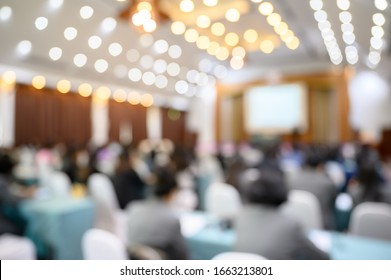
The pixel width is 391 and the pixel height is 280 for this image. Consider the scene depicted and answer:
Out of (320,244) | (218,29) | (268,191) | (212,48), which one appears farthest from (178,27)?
(320,244)

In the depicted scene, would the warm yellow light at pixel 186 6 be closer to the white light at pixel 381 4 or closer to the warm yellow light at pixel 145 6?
the warm yellow light at pixel 145 6

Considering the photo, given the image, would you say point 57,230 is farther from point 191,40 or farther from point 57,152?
point 57,152

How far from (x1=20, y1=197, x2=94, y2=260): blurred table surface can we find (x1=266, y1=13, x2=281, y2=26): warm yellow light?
7.70 feet

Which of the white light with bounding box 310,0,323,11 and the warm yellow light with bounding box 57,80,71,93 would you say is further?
the warm yellow light with bounding box 57,80,71,93

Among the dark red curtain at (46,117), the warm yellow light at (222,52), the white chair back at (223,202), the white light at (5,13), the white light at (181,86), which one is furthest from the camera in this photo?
the dark red curtain at (46,117)

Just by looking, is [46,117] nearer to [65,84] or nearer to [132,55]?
[65,84]

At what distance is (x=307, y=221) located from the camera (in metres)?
2.41

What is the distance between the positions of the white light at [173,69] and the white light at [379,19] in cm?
92

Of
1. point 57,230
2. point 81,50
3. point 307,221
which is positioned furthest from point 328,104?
point 81,50

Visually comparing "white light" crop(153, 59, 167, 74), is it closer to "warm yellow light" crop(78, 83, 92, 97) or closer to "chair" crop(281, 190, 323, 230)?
"warm yellow light" crop(78, 83, 92, 97)

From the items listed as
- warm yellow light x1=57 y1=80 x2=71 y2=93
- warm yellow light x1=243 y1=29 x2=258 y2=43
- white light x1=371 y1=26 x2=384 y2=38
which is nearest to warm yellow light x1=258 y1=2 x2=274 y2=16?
warm yellow light x1=243 y1=29 x2=258 y2=43

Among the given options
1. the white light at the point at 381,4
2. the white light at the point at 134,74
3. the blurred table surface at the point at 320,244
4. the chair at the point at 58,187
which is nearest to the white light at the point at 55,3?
the white light at the point at 134,74

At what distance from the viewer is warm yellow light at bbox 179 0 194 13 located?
131 cm

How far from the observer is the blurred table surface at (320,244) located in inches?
66.7
